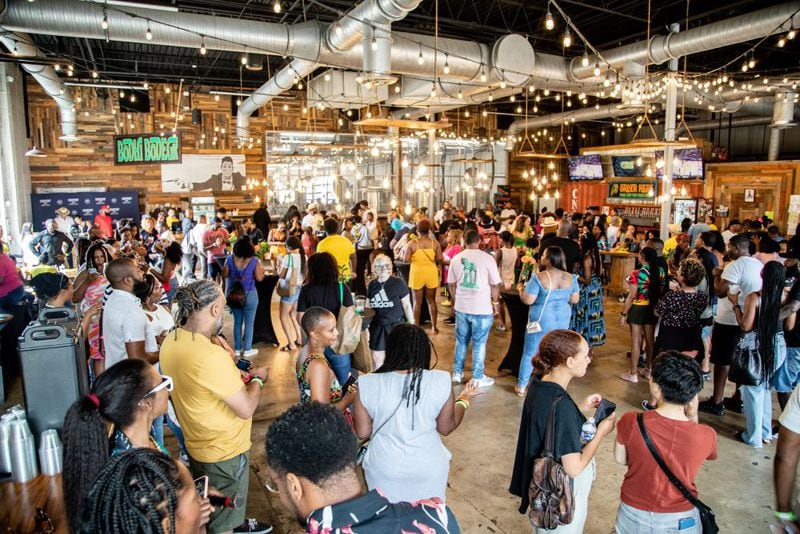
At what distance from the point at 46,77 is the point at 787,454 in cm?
1201

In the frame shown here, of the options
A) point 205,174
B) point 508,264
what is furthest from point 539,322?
point 205,174

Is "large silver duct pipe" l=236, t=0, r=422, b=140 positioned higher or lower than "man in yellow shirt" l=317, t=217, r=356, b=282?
higher

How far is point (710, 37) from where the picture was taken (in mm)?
7457

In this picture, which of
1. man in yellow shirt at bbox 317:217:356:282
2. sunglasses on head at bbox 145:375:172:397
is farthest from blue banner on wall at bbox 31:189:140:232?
sunglasses on head at bbox 145:375:172:397

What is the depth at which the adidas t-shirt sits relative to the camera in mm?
4562

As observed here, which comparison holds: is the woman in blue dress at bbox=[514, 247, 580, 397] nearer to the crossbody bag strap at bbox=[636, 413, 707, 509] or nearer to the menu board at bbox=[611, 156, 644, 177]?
the crossbody bag strap at bbox=[636, 413, 707, 509]

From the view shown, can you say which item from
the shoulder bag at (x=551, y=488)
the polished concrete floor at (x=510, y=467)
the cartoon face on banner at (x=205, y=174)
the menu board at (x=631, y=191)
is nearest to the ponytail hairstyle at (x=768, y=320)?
the polished concrete floor at (x=510, y=467)

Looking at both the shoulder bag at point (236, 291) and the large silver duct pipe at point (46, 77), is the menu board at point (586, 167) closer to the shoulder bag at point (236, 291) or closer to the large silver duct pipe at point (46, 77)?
the large silver duct pipe at point (46, 77)

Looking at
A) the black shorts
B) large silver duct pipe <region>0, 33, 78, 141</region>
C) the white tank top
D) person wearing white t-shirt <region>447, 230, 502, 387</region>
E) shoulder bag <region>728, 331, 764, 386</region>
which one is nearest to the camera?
shoulder bag <region>728, 331, 764, 386</region>

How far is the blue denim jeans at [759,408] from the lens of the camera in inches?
156

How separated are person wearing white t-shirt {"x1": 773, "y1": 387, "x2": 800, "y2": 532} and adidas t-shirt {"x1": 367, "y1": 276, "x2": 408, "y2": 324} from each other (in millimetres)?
2775

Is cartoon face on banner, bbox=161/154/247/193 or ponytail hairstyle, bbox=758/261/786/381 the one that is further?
cartoon face on banner, bbox=161/154/247/193

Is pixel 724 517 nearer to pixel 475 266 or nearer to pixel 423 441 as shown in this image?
pixel 423 441

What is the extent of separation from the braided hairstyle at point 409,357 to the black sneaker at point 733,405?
394 cm
